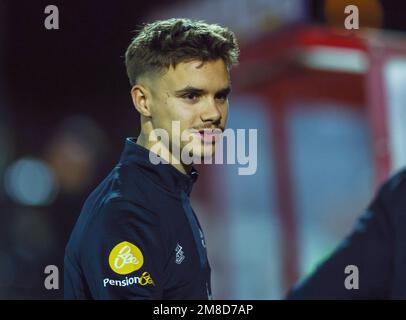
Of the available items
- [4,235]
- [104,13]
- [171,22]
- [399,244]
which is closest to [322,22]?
[104,13]

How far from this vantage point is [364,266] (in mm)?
1660

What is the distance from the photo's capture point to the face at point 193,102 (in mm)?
1105

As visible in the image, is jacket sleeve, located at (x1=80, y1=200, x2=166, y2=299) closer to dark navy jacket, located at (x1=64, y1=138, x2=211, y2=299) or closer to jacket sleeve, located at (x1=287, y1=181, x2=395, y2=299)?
dark navy jacket, located at (x1=64, y1=138, x2=211, y2=299)

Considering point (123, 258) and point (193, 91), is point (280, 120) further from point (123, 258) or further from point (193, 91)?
point (123, 258)

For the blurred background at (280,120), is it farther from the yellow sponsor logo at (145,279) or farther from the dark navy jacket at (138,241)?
the yellow sponsor logo at (145,279)

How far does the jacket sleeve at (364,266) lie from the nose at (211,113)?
66 centimetres

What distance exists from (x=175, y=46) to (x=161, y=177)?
0.21 metres

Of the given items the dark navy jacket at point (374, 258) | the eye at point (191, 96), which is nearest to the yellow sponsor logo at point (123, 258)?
the eye at point (191, 96)

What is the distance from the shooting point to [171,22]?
44.6 inches

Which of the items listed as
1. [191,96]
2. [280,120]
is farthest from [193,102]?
[280,120]

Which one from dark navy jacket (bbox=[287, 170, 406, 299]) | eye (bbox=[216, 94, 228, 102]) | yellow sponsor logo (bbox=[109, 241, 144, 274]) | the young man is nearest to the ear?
the young man

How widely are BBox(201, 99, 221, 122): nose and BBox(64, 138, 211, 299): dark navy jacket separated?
106mm

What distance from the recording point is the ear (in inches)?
44.4
